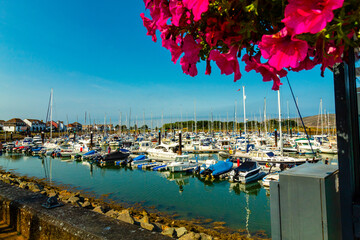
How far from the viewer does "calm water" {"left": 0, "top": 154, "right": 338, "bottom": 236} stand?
13477mm

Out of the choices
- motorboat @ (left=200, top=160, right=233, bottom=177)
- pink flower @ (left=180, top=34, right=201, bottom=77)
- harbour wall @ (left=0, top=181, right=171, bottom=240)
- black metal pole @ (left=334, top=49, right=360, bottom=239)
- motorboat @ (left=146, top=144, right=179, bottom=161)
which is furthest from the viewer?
motorboat @ (left=146, top=144, right=179, bottom=161)

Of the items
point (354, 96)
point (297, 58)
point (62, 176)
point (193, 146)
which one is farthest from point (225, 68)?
point (193, 146)

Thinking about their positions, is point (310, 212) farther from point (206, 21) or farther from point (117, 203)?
point (117, 203)

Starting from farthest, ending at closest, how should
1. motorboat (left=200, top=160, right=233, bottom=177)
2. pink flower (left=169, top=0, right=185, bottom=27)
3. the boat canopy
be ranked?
motorboat (left=200, top=160, right=233, bottom=177) → the boat canopy → pink flower (left=169, top=0, right=185, bottom=27)

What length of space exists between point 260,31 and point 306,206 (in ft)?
4.67

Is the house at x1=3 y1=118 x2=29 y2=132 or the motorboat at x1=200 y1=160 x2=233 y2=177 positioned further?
the house at x1=3 y1=118 x2=29 y2=132

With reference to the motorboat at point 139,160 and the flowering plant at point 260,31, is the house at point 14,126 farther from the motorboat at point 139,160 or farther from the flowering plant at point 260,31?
the flowering plant at point 260,31

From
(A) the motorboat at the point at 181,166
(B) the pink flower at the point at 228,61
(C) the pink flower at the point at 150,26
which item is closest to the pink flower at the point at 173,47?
(C) the pink flower at the point at 150,26

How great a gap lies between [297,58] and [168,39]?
714 millimetres

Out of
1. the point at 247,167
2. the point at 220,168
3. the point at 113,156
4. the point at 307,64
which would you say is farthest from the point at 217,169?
the point at 307,64

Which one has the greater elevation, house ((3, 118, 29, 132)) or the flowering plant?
house ((3, 118, 29, 132))

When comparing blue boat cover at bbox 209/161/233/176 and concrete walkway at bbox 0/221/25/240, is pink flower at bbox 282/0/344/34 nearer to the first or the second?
concrete walkway at bbox 0/221/25/240

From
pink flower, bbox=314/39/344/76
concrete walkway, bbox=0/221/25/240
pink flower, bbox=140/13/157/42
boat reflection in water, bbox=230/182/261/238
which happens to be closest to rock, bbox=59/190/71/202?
concrete walkway, bbox=0/221/25/240

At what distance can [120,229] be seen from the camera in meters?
3.09
